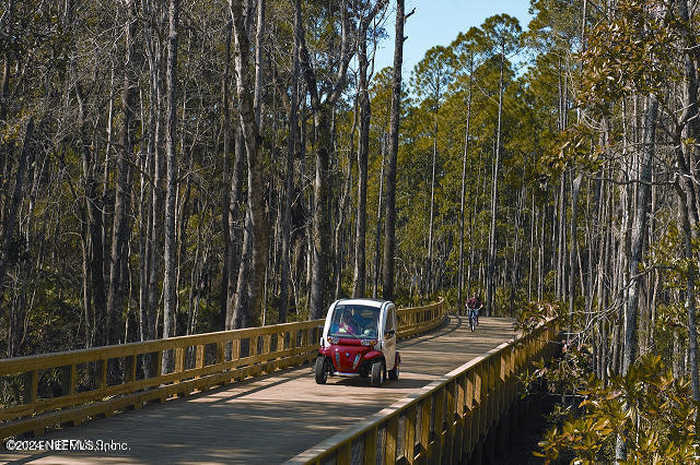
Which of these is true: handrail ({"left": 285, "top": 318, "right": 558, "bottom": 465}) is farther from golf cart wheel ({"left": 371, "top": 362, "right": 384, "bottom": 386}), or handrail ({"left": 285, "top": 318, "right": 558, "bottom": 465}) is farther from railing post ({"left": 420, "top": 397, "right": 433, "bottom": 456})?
golf cart wheel ({"left": 371, "top": 362, "right": 384, "bottom": 386})

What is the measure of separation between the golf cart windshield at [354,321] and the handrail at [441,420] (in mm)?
2534

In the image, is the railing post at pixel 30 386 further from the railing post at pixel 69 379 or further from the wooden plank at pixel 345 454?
the wooden plank at pixel 345 454

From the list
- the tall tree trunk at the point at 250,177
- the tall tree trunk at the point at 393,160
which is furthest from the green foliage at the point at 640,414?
the tall tree trunk at the point at 393,160

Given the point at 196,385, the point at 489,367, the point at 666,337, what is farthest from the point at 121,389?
the point at 666,337

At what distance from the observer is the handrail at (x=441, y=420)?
8.52 meters

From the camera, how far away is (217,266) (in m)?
59.6

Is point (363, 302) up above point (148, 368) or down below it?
above

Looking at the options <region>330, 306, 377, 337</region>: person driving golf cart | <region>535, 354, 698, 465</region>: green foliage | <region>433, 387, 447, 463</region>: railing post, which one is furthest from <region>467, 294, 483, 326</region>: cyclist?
<region>535, 354, 698, 465</region>: green foliage

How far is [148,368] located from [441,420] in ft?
18.5

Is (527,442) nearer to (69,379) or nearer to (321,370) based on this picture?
(321,370)

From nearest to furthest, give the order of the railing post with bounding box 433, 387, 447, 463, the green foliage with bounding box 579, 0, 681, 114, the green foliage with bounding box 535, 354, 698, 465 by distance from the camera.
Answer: the green foliage with bounding box 535, 354, 698, 465 → the green foliage with bounding box 579, 0, 681, 114 → the railing post with bounding box 433, 387, 447, 463

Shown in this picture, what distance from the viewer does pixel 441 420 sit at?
513 inches

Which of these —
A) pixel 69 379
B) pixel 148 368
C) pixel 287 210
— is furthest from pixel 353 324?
pixel 287 210

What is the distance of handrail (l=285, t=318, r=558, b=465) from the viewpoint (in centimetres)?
852
